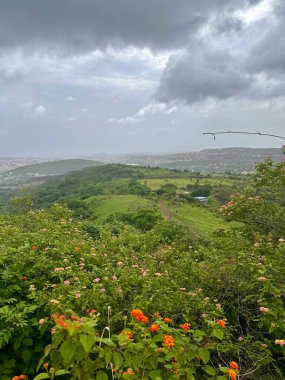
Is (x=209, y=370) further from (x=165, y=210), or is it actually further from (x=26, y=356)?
(x=165, y=210)

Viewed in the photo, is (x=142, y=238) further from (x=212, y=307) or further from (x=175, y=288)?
(x=212, y=307)

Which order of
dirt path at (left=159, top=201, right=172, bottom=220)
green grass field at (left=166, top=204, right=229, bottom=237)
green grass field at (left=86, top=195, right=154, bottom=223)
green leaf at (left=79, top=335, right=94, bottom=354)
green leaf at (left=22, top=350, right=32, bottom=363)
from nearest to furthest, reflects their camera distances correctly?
green leaf at (left=79, top=335, right=94, bottom=354) < green leaf at (left=22, top=350, right=32, bottom=363) < green grass field at (left=166, top=204, right=229, bottom=237) < dirt path at (left=159, top=201, right=172, bottom=220) < green grass field at (left=86, top=195, right=154, bottom=223)

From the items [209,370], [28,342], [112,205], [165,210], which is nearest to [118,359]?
[209,370]

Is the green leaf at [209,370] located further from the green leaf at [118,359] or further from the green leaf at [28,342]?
the green leaf at [28,342]

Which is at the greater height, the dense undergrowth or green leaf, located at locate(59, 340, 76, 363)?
green leaf, located at locate(59, 340, 76, 363)

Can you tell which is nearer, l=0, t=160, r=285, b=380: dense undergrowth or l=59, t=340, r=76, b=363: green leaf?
l=59, t=340, r=76, b=363: green leaf

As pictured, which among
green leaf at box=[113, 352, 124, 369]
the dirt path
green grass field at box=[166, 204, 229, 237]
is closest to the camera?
green leaf at box=[113, 352, 124, 369]

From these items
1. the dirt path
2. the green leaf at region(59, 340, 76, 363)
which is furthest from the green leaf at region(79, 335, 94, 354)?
the dirt path

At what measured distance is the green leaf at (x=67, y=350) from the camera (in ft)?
7.66

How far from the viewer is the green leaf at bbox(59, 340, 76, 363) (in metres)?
2.34

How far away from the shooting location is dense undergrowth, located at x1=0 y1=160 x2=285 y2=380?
298cm

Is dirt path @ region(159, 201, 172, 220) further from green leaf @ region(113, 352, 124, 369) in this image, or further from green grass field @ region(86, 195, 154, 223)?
green leaf @ region(113, 352, 124, 369)

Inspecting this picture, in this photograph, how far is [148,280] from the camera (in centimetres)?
582

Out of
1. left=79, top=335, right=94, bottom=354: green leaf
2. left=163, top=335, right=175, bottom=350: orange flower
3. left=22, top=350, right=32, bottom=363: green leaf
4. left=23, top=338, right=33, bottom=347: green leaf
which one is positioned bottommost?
left=22, top=350, right=32, bottom=363: green leaf
